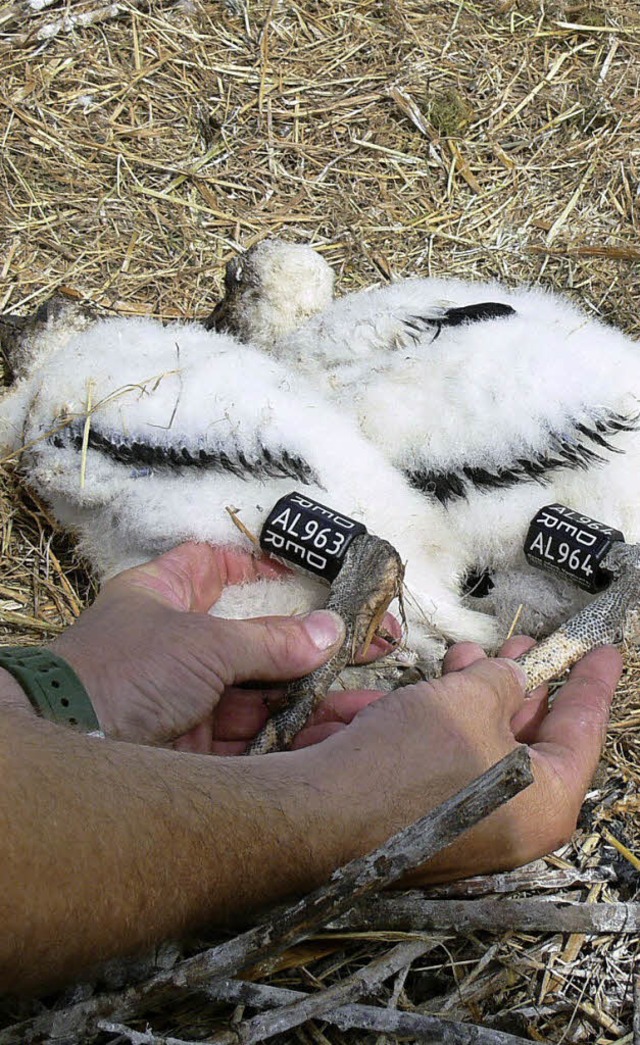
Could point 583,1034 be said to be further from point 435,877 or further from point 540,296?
point 540,296

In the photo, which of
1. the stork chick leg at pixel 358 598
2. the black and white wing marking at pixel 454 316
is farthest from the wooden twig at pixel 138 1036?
the black and white wing marking at pixel 454 316

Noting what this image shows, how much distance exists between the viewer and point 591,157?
13.8 feet

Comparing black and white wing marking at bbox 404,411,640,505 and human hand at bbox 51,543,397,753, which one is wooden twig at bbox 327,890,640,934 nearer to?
human hand at bbox 51,543,397,753

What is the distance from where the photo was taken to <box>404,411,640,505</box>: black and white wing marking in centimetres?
275

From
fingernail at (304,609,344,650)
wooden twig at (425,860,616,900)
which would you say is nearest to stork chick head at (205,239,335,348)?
fingernail at (304,609,344,650)

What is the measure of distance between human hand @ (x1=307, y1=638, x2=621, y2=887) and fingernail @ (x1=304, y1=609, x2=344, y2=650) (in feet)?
1.31

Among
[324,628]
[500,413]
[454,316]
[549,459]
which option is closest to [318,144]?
[454,316]

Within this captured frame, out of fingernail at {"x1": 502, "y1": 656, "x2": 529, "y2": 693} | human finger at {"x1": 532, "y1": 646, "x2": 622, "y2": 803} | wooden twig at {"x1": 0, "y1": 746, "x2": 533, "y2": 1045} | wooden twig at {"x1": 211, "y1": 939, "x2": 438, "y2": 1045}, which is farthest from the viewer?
fingernail at {"x1": 502, "y1": 656, "x2": 529, "y2": 693}

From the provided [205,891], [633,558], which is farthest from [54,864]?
[633,558]

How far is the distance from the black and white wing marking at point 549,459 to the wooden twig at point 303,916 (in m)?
1.31

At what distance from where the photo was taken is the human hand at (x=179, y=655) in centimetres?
227

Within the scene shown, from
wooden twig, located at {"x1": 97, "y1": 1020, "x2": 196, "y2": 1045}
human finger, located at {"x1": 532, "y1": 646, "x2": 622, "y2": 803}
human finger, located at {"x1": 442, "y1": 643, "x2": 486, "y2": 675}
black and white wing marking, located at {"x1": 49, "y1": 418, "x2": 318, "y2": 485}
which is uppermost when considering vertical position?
black and white wing marking, located at {"x1": 49, "y1": 418, "x2": 318, "y2": 485}

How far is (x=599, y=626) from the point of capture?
271cm

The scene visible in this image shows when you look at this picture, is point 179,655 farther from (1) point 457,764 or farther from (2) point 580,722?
(2) point 580,722
